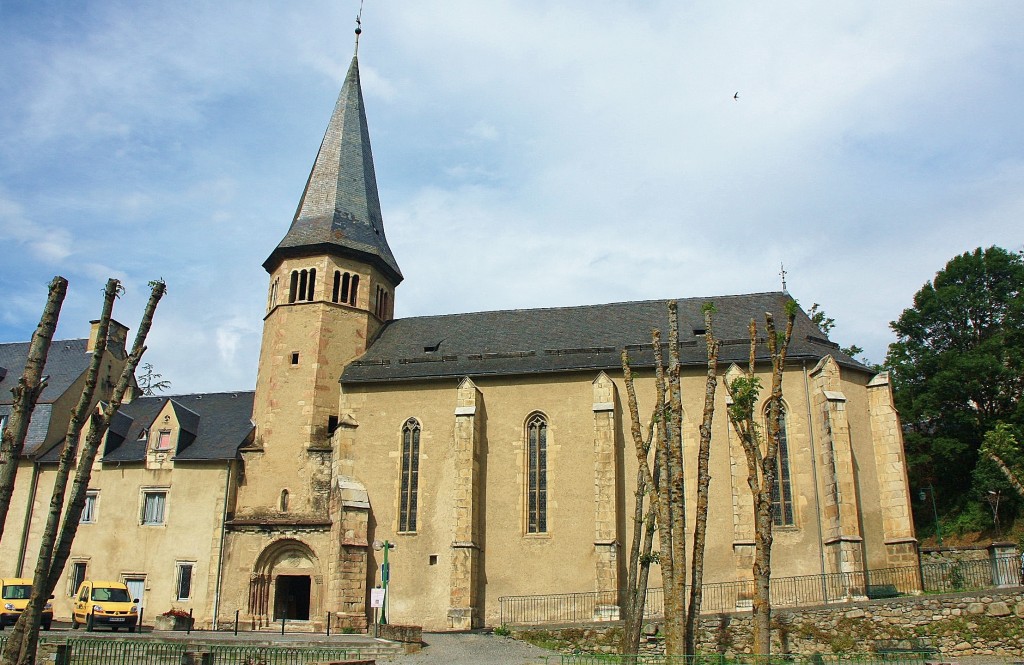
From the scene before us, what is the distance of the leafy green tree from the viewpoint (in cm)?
3788

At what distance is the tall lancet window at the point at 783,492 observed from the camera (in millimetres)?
25312

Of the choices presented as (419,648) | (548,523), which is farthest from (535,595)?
(419,648)

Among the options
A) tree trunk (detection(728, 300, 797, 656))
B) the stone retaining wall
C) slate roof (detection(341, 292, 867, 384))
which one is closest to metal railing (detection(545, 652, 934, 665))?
tree trunk (detection(728, 300, 797, 656))

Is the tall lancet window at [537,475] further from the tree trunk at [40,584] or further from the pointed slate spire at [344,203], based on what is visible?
the tree trunk at [40,584]

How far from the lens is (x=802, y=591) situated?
23.8m

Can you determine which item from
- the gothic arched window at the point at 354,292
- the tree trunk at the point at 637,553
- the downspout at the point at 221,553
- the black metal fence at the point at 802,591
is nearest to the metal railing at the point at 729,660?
the tree trunk at the point at 637,553

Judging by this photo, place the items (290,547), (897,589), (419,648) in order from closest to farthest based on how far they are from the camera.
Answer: (419,648) < (897,589) < (290,547)

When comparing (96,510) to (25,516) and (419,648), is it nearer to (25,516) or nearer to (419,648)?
(25,516)

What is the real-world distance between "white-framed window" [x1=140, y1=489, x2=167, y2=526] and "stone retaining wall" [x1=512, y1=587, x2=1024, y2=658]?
15.9 metres

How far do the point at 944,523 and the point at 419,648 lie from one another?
2867 centimetres

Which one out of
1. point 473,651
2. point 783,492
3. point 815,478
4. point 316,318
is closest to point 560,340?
point 316,318

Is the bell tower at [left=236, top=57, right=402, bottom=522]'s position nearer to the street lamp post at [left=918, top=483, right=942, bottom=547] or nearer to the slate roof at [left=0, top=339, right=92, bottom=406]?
the slate roof at [left=0, top=339, right=92, bottom=406]

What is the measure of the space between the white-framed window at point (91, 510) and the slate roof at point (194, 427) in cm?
130

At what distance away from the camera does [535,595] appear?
25.7 meters
